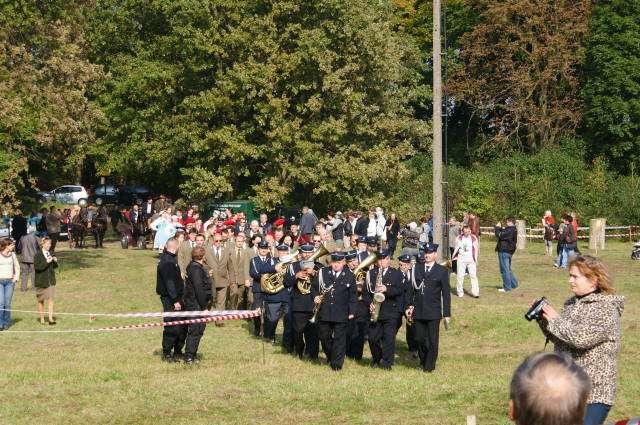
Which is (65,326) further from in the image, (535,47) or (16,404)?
(535,47)

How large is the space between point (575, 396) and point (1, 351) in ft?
54.0

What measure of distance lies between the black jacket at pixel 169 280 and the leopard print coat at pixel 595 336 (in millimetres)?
9976

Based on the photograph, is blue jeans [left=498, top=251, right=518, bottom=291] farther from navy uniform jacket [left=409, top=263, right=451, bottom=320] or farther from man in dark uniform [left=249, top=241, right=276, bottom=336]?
navy uniform jacket [left=409, top=263, right=451, bottom=320]

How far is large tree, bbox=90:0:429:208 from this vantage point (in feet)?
148

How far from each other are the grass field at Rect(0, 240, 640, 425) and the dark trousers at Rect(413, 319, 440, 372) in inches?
8.8

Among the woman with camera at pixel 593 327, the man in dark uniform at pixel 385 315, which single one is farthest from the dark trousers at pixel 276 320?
the woman with camera at pixel 593 327

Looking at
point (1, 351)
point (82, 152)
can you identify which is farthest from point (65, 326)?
point (82, 152)

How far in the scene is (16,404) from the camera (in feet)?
46.0

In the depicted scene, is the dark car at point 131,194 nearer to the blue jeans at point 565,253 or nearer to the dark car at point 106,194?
the dark car at point 106,194

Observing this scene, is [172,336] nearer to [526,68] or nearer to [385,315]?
[385,315]

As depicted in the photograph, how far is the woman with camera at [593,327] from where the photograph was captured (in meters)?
7.96

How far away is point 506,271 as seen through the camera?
27516 mm

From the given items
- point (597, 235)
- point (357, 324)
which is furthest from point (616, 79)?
point (357, 324)

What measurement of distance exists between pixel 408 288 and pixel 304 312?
6.26 feet
